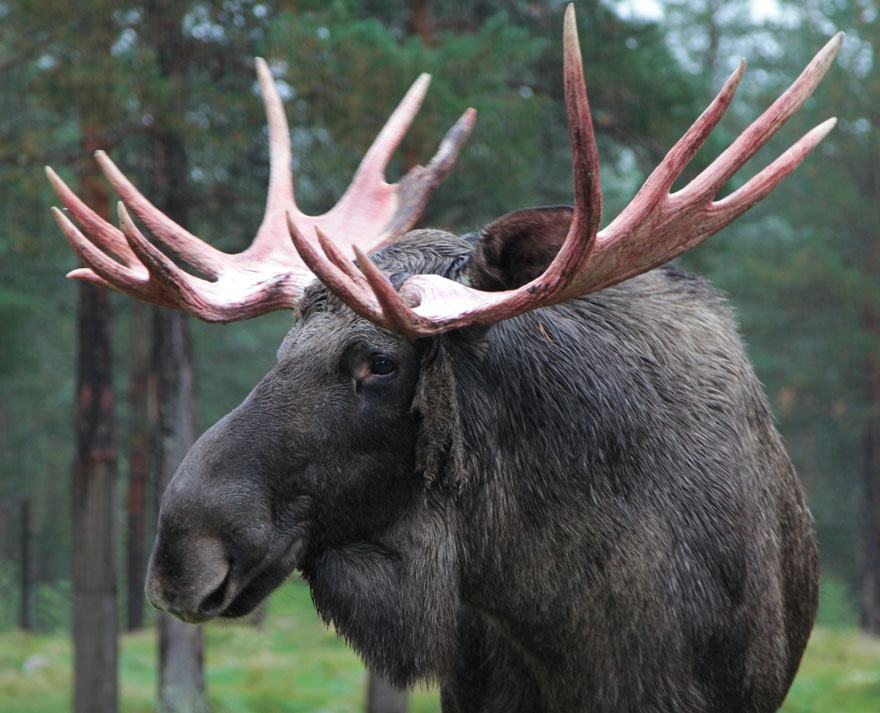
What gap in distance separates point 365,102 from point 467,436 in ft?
15.9

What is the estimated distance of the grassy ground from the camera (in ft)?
32.6

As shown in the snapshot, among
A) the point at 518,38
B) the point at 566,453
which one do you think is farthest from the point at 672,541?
the point at 518,38

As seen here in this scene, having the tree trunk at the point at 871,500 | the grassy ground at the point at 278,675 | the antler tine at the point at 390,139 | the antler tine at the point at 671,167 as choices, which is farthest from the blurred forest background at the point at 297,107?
the antler tine at the point at 671,167

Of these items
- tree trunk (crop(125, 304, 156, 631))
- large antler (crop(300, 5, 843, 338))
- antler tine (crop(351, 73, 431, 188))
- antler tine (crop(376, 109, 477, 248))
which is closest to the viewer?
large antler (crop(300, 5, 843, 338))

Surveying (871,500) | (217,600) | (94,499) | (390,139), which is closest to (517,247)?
(390,139)

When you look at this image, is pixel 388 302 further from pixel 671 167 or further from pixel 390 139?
pixel 390 139

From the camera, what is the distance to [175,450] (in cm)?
855

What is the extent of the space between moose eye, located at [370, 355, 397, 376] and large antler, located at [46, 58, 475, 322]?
0.37 metres

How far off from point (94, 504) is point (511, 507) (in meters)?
6.86

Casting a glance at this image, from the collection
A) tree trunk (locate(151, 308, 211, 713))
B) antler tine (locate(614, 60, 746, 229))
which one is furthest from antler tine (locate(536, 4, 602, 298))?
tree trunk (locate(151, 308, 211, 713))

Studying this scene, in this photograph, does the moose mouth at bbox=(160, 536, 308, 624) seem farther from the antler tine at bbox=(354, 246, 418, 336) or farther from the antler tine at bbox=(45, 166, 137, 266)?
the antler tine at bbox=(45, 166, 137, 266)

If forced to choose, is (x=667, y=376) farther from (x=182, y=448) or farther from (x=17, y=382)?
(x=17, y=382)

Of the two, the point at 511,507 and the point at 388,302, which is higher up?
the point at 388,302

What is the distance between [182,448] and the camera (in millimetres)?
8500
